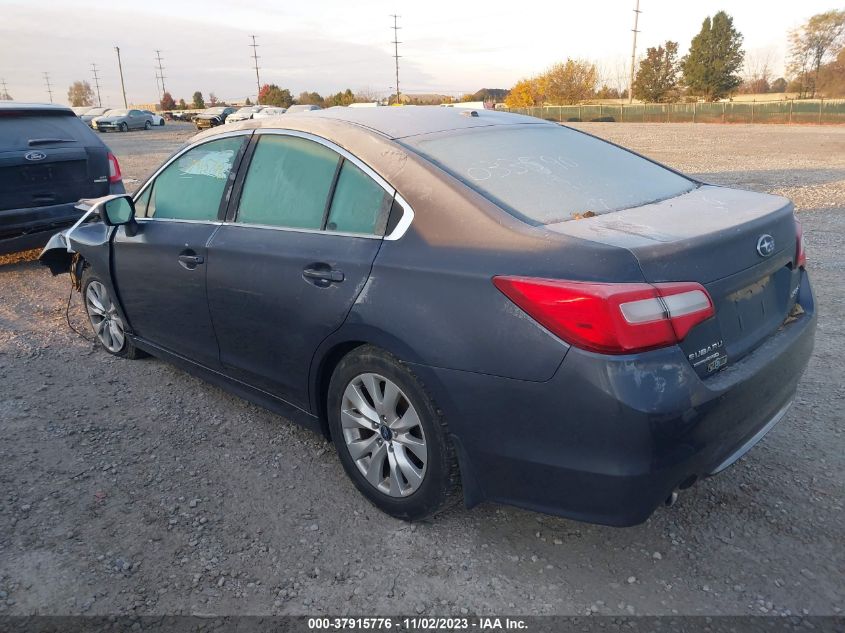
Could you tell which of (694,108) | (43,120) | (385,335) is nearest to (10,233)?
(43,120)

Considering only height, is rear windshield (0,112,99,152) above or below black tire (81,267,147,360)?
above

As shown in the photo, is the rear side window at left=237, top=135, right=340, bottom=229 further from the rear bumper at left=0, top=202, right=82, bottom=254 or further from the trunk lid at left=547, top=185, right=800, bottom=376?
the rear bumper at left=0, top=202, right=82, bottom=254

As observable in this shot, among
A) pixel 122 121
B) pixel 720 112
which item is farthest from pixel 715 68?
pixel 122 121

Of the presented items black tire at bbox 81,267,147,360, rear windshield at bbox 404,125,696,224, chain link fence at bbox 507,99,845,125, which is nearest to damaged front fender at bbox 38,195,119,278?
black tire at bbox 81,267,147,360

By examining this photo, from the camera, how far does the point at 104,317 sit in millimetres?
4797

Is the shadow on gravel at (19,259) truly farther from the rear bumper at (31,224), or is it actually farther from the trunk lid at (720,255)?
the trunk lid at (720,255)

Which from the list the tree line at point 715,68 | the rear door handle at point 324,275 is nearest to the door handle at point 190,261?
the rear door handle at point 324,275

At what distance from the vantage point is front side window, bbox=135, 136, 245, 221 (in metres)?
3.58

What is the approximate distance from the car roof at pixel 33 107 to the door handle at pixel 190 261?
14.6 ft

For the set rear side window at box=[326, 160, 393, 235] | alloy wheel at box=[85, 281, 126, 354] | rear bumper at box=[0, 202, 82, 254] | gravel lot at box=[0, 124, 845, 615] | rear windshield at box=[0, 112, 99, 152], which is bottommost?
gravel lot at box=[0, 124, 845, 615]

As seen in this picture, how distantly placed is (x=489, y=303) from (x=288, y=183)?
4.58 ft

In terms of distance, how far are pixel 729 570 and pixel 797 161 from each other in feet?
58.1

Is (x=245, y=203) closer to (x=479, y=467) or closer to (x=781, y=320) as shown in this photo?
(x=479, y=467)

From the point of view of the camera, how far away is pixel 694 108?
154 ft
